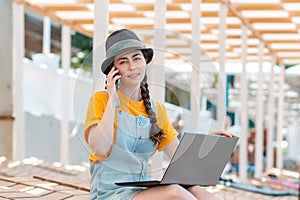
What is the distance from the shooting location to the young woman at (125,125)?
301 cm

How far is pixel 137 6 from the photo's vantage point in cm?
895

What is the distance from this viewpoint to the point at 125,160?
3.11 meters

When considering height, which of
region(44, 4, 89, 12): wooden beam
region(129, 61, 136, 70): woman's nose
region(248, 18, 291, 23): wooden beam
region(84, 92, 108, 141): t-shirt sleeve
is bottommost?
region(84, 92, 108, 141): t-shirt sleeve

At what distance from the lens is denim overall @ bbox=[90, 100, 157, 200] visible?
121 inches

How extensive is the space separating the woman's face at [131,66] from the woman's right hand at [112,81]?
0.09ft

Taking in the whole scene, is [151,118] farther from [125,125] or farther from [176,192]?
[176,192]

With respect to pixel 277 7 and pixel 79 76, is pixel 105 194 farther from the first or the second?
pixel 277 7

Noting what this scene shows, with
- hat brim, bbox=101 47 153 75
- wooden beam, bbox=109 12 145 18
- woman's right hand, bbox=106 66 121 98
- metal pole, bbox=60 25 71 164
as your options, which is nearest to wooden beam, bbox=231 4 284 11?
wooden beam, bbox=109 12 145 18

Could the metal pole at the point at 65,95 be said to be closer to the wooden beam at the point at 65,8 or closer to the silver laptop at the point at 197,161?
the wooden beam at the point at 65,8

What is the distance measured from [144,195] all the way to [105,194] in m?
0.21

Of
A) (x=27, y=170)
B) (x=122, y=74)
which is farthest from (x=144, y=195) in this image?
(x=27, y=170)

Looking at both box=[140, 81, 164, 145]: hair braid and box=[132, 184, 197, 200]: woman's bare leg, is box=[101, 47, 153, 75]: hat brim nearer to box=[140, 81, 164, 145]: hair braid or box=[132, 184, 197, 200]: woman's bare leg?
box=[140, 81, 164, 145]: hair braid

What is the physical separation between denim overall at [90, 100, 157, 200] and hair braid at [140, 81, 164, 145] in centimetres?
2

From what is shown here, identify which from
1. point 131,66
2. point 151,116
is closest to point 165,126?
point 151,116
